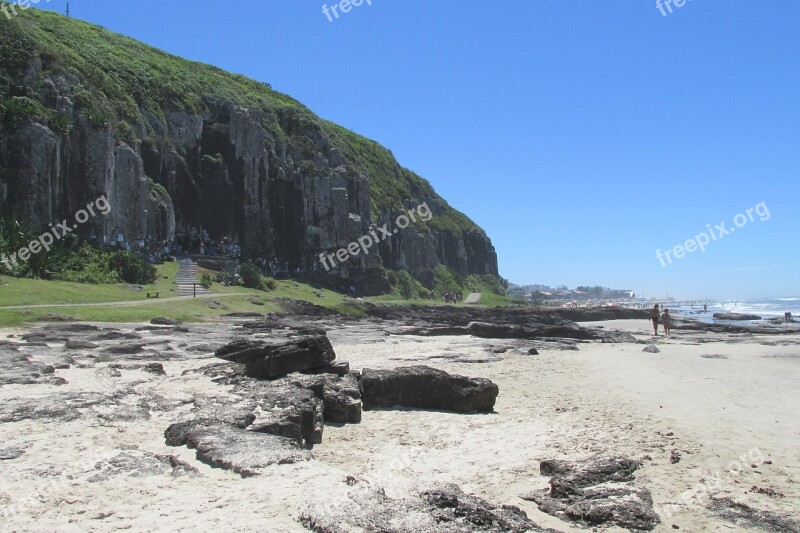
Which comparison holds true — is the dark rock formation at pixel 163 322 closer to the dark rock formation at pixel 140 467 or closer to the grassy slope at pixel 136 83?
the dark rock formation at pixel 140 467

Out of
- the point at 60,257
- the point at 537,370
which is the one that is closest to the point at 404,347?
the point at 537,370

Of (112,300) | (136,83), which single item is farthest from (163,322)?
(136,83)

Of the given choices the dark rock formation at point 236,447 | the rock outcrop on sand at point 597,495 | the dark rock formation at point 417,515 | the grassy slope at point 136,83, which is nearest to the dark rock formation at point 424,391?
the rock outcrop on sand at point 597,495

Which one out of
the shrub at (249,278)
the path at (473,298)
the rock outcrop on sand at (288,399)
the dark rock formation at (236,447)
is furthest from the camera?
the path at (473,298)

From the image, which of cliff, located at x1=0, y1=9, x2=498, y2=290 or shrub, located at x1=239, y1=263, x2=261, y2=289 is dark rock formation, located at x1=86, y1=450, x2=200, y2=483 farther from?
shrub, located at x1=239, y1=263, x2=261, y2=289

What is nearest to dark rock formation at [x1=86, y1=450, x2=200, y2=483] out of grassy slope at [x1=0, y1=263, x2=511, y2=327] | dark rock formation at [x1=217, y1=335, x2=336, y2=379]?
dark rock formation at [x1=217, y1=335, x2=336, y2=379]

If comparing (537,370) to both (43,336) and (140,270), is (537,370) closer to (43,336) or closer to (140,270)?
(43,336)

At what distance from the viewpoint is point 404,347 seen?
25656 millimetres

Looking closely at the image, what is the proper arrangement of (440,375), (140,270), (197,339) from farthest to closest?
1. (140,270)
2. (197,339)
3. (440,375)

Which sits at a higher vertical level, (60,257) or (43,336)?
(60,257)

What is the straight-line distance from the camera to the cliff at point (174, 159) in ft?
148

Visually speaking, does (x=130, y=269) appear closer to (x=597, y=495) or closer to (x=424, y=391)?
(x=424, y=391)

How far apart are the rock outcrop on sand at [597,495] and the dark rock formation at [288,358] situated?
744 centimetres

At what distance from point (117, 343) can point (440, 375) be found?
1268 centimetres
